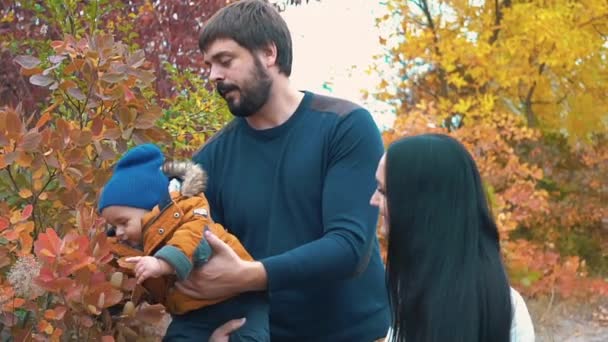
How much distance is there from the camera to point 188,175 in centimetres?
279

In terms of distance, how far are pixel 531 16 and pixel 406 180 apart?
800cm

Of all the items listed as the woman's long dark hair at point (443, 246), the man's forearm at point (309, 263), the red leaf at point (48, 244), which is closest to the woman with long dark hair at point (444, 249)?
the woman's long dark hair at point (443, 246)

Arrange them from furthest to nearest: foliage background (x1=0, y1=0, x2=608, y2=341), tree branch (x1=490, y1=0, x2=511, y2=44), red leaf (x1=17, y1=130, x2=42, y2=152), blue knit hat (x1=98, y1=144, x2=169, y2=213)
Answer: tree branch (x1=490, y1=0, x2=511, y2=44) → red leaf (x1=17, y1=130, x2=42, y2=152) → foliage background (x1=0, y1=0, x2=608, y2=341) → blue knit hat (x1=98, y1=144, x2=169, y2=213)

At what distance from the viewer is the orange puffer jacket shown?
2523 millimetres

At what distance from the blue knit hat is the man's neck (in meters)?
0.33

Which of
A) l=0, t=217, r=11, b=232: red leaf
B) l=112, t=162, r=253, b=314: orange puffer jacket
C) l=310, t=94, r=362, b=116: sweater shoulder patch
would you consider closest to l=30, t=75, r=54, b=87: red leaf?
l=0, t=217, r=11, b=232: red leaf

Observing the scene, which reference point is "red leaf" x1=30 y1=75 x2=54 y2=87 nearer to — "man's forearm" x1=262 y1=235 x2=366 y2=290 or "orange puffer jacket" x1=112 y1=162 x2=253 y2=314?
"orange puffer jacket" x1=112 y1=162 x2=253 y2=314

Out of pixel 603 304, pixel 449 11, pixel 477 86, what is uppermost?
pixel 449 11

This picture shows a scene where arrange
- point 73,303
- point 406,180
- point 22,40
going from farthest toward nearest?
point 22,40 → point 73,303 → point 406,180

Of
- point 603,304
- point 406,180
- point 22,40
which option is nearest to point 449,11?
point 603,304

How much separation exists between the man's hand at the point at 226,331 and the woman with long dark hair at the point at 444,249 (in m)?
0.57

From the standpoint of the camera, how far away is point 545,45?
9859 millimetres

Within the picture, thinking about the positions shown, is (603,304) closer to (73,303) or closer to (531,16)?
(531,16)

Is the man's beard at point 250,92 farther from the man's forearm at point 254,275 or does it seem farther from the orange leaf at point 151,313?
the orange leaf at point 151,313
